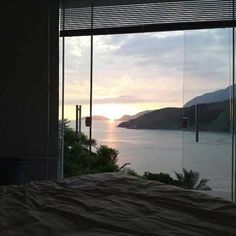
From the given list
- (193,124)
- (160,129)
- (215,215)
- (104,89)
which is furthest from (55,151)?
(215,215)

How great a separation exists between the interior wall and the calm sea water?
1.50ft

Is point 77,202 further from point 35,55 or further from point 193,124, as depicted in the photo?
point 35,55

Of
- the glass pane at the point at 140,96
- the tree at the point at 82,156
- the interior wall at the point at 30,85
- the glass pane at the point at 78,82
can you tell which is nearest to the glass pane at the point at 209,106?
the glass pane at the point at 140,96

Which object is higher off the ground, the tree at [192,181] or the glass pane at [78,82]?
the glass pane at [78,82]

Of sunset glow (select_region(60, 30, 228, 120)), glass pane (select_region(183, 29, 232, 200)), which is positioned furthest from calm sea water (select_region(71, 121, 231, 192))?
sunset glow (select_region(60, 30, 228, 120))

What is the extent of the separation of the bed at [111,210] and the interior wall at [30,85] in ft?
8.17

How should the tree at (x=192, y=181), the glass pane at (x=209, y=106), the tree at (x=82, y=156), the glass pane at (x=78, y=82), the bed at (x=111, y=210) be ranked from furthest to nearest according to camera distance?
1. the tree at (x=82, y=156)
2. the glass pane at (x=78, y=82)
3. the tree at (x=192, y=181)
4. the glass pane at (x=209, y=106)
5. the bed at (x=111, y=210)

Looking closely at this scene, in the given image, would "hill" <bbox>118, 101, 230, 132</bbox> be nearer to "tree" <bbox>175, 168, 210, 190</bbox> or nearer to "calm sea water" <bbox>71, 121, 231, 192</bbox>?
"calm sea water" <bbox>71, 121, 231, 192</bbox>

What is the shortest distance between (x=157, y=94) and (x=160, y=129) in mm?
459

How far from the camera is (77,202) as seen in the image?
2.04m

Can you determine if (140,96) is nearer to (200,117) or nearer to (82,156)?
(200,117)

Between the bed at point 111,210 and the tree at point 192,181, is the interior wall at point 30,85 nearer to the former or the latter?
the tree at point 192,181

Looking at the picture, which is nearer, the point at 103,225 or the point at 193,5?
the point at 103,225

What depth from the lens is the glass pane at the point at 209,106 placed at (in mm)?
4594
